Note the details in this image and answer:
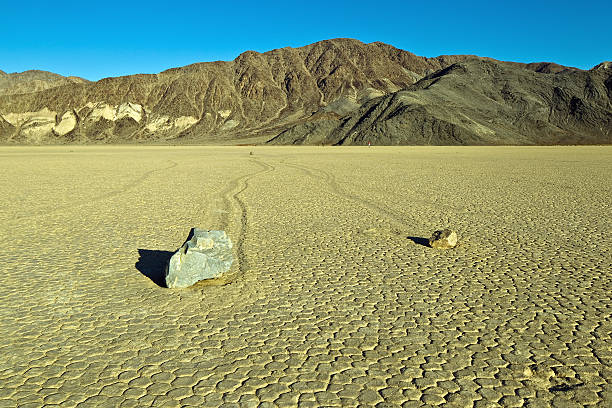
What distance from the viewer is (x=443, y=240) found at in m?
7.03

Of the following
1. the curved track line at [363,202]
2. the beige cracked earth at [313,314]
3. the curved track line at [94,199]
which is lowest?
the beige cracked earth at [313,314]

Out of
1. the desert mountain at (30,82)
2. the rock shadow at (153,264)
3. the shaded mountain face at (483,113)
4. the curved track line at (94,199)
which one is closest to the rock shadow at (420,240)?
the rock shadow at (153,264)

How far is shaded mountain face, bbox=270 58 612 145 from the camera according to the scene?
72188mm

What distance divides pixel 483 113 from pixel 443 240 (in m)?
79.2

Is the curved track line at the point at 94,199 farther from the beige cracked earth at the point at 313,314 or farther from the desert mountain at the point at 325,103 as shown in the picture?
the desert mountain at the point at 325,103

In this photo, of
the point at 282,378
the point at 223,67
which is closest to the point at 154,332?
the point at 282,378

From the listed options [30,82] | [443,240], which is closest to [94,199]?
[443,240]

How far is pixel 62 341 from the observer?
3.91 meters

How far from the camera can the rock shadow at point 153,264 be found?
5616mm

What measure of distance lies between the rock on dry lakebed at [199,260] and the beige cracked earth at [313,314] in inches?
7.0

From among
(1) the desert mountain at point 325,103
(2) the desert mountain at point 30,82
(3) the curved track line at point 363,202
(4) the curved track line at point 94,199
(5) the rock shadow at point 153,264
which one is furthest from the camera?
(2) the desert mountain at point 30,82

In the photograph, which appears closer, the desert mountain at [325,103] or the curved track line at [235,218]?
the curved track line at [235,218]

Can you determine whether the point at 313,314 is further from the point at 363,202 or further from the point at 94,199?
the point at 94,199

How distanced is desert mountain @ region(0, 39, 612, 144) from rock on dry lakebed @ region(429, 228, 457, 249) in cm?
6485
